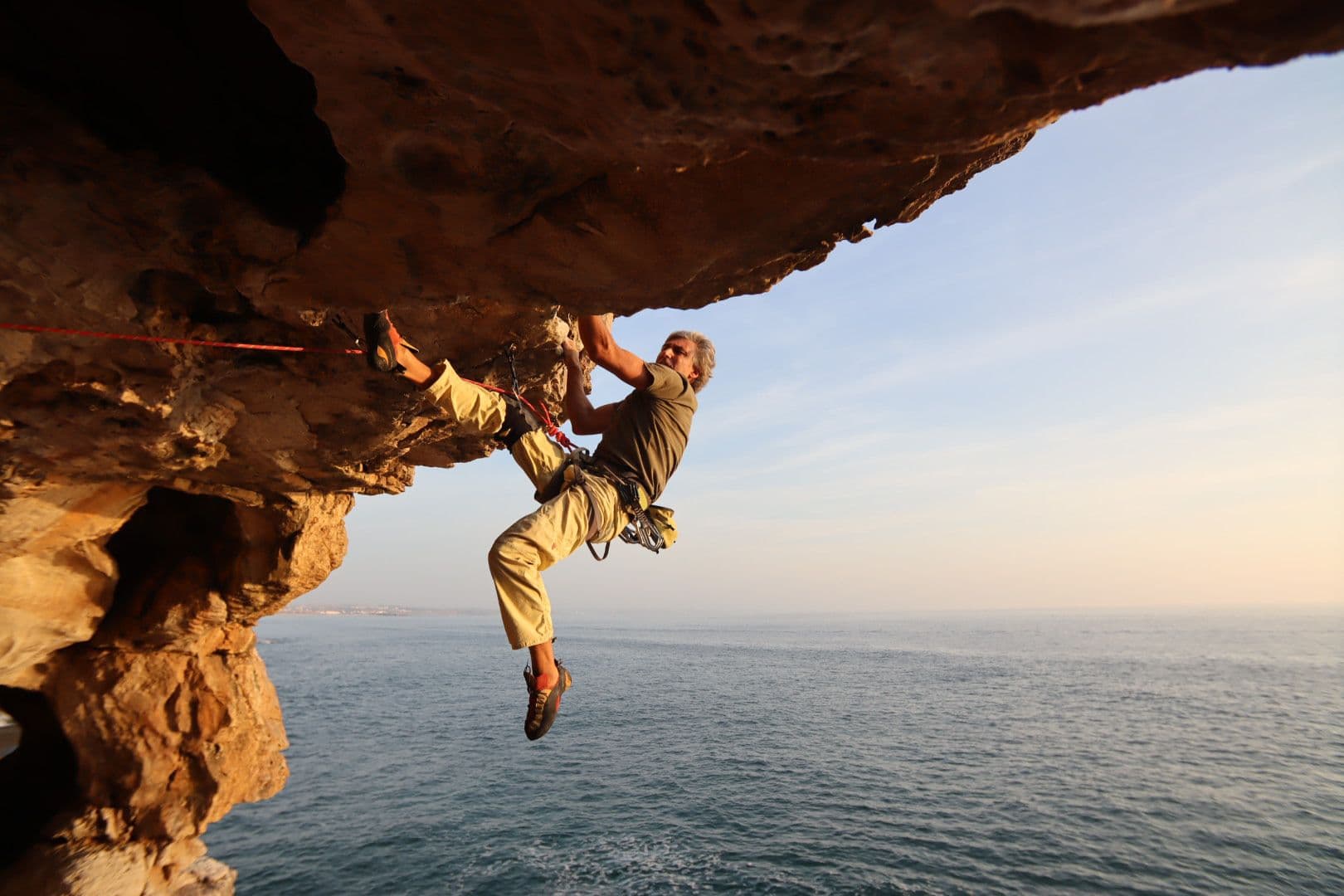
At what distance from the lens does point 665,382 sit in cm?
436

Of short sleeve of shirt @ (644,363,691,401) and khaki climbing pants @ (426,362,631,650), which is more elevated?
short sleeve of shirt @ (644,363,691,401)

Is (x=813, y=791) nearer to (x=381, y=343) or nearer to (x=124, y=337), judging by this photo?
(x=381, y=343)

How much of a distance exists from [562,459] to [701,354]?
50.0 inches

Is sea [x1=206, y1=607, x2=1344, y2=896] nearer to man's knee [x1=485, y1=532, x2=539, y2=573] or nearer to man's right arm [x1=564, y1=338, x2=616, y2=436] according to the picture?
man's right arm [x1=564, y1=338, x2=616, y2=436]

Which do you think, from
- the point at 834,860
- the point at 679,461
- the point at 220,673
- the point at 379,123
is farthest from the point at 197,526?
the point at 834,860

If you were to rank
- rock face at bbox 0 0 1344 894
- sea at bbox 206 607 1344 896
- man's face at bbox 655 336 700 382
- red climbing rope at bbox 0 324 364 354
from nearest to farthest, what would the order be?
rock face at bbox 0 0 1344 894
red climbing rope at bbox 0 324 364 354
man's face at bbox 655 336 700 382
sea at bbox 206 607 1344 896

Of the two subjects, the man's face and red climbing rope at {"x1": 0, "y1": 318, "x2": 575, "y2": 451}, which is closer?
red climbing rope at {"x1": 0, "y1": 318, "x2": 575, "y2": 451}

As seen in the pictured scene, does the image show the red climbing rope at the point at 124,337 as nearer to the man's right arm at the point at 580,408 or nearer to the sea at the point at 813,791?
the man's right arm at the point at 580,408

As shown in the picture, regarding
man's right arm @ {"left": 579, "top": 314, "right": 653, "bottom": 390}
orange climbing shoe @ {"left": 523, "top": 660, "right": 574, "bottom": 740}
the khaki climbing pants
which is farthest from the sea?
man's right arm @ {"left": 579, "top": 314, "right": 653, "bottom": 390}

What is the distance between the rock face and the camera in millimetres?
1851

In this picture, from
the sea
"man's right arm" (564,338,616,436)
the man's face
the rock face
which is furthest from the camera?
the sea

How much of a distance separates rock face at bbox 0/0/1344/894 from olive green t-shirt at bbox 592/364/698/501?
744mm

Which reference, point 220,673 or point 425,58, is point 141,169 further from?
point 220,673

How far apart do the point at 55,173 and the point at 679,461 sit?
393cm
